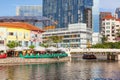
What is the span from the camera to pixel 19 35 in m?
145

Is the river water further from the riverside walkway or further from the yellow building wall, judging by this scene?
the riverside walkway

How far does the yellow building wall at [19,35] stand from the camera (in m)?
142

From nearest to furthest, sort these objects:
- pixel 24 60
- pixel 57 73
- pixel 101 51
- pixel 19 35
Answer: pixel 57 73 < pixel 24 60 < pixel 19 35 < pixel 101 51

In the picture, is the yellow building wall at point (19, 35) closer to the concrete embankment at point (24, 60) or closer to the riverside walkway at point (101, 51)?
the concrete embankment at point (24, 60)

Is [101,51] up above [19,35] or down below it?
below

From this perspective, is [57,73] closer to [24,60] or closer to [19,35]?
[24,60]

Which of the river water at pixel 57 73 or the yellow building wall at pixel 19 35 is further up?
the yellow building wall at pixel 19 35

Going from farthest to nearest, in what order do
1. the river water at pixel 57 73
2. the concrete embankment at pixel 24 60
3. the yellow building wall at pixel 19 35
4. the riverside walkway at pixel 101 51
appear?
the riverside walkway at pixel 101 51 → the yellow building wall at pixel 19 35 → the concrete embankment at pixel 24 60 → the river water at pixel 57 73

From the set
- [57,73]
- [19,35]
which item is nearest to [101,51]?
[19,35]

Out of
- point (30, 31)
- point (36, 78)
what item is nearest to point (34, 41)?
point (30, 31)

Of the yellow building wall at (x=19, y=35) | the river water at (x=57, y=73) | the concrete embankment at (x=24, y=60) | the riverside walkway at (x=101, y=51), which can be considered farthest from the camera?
the riverside walkway at (x=101, y=51)

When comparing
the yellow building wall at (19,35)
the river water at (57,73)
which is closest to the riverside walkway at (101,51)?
the yellow building wall at (19,35)

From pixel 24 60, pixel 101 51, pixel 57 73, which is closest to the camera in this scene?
pixel 57 73

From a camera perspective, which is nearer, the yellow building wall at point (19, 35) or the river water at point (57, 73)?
the river water at point (57, 73)
